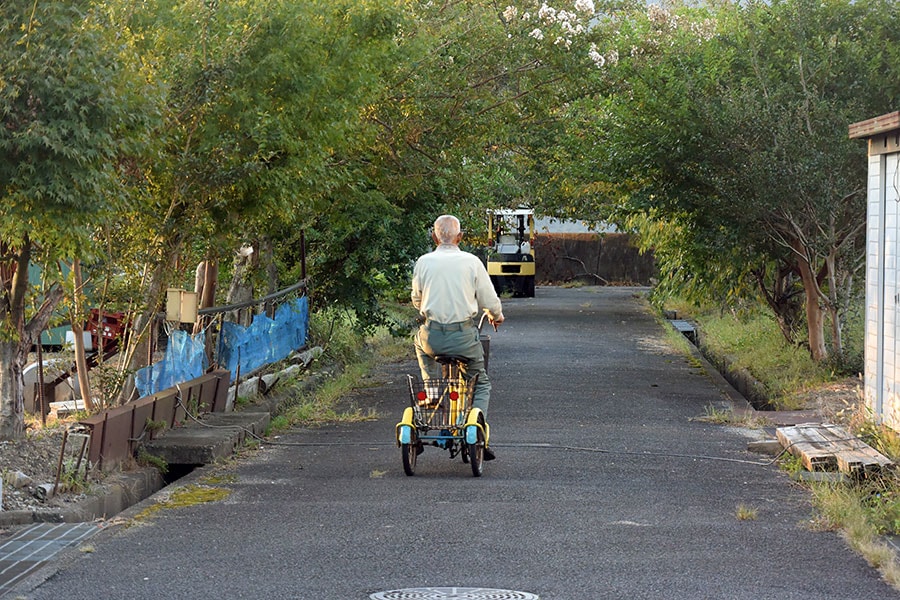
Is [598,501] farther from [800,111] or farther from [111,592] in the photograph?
[800,111]

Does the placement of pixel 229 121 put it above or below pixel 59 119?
above

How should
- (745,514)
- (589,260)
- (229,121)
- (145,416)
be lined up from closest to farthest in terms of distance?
(745,514), (145,416), (229,121), (589,260)

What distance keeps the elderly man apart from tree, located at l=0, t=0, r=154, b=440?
2.42 metres

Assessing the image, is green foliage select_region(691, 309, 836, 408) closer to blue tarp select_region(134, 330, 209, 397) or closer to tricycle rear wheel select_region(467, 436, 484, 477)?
tricycle rear wheel select_region(467, 436, 484, 477)

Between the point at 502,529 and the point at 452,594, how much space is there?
1.64 meters

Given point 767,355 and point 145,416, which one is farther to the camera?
point 767,355

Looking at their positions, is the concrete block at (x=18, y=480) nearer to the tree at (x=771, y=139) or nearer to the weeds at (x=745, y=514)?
the weeds at (x=745, y=514)

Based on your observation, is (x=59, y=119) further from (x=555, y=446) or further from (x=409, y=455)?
(x=555, y=446)

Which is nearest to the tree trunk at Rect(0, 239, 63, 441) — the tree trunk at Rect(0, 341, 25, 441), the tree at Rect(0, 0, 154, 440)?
the tree trunk at Rect(0, 341, 25, 441)

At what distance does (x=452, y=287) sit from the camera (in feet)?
34.1

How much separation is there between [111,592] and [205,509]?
7.74 feet

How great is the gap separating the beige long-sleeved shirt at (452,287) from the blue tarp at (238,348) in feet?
10.0

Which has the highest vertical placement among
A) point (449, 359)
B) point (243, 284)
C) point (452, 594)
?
point (243, 284)

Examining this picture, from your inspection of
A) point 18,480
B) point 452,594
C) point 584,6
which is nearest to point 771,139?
point 584,6
